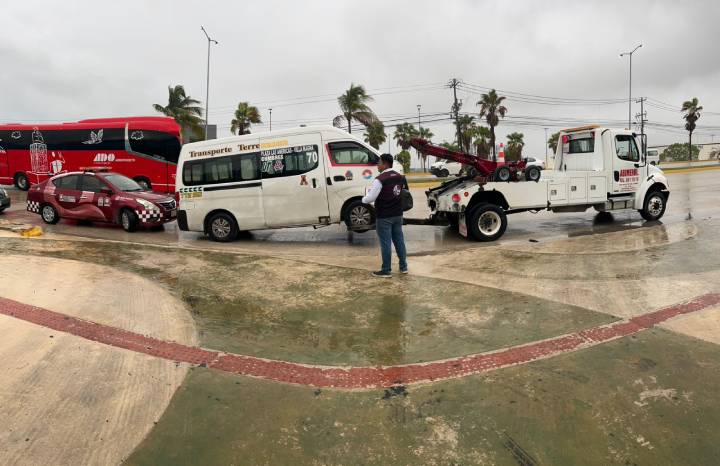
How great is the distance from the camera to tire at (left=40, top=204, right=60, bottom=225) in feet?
41.4

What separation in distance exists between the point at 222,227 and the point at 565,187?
7.23m

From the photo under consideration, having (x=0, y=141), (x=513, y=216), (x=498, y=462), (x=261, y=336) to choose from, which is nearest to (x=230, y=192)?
(x=261, y=336)

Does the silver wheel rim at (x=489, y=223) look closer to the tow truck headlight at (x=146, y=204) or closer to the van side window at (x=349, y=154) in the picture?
the van side window at (x=349, y=154)

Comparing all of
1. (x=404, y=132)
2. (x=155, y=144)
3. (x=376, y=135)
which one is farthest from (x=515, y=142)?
(x=155, y=144)

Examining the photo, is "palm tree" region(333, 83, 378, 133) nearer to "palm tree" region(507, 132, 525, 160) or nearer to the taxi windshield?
the taxi windshield

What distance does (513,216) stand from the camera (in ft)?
43.0

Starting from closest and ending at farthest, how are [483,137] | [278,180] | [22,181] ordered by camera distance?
[278,180], [22,181], [483,137]

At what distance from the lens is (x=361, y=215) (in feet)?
31.0

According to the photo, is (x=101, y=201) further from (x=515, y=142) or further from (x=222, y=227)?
(x=515, y=142)

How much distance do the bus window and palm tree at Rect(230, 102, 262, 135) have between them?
2138cm

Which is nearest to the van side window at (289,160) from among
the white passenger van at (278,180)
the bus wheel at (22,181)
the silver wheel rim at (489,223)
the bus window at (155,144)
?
the white passenger van at (278,180)

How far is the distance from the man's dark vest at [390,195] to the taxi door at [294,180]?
303 cm

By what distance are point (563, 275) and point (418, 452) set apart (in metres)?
4.58

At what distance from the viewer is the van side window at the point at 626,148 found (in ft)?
34.9
